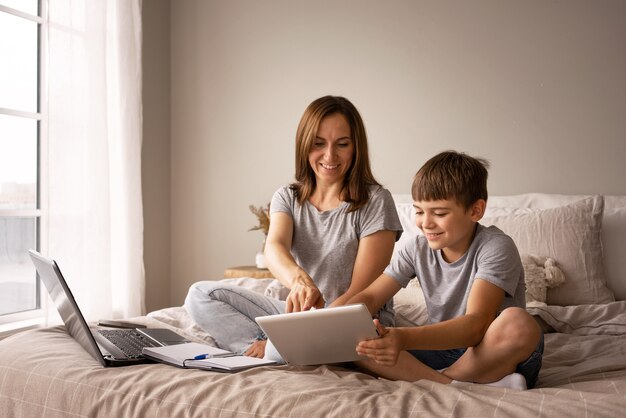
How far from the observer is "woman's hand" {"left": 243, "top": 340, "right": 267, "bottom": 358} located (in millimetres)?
1892

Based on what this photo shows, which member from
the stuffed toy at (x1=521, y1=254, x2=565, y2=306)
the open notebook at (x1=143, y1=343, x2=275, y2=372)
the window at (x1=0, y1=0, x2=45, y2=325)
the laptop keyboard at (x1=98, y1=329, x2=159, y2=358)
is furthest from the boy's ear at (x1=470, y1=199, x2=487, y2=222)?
the window at (x1=0, y1=0, x2=45, y2=325)

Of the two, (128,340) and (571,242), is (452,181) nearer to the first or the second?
(128,340)

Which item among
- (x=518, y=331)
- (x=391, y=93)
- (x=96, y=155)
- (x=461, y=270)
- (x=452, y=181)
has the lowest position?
(x=518, y=331)

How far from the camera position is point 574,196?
9.97 feet

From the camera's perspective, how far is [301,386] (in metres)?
1.39

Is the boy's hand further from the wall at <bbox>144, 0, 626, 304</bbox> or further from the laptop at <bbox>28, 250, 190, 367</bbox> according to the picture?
the wall at <bbox>144, 0, 626, 304</bbox>

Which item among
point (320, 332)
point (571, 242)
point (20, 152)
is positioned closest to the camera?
point (320, 332)

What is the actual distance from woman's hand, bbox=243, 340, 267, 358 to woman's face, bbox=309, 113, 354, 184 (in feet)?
1.74

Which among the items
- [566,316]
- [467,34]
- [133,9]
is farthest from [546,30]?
[133,9]

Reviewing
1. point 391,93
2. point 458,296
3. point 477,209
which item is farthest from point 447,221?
point 391,93

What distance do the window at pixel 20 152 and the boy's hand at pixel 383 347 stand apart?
93.0 inches

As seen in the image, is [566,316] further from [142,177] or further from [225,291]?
[142,177]

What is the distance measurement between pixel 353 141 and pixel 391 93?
1.63 metres

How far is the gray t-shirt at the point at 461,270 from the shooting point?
168 centimetres
